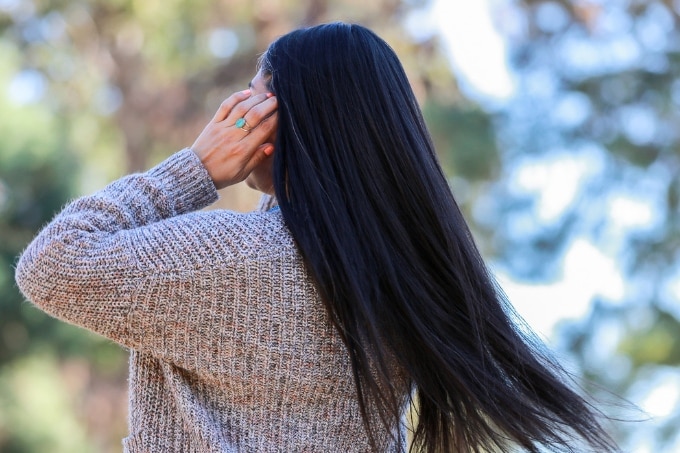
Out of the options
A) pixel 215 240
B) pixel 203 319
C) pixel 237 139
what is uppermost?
pixel 237 139

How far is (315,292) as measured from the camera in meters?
1.33

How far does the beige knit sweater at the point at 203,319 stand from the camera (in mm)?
1281

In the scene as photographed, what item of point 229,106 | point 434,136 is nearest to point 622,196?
point 434,136

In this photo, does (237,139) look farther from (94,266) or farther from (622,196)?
(622,196)

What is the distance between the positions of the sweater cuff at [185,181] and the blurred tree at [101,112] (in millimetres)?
4058

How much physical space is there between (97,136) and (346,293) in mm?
7278

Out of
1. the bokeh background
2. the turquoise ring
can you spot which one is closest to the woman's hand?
the turquoise ring

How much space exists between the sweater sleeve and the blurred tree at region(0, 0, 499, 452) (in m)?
4.11

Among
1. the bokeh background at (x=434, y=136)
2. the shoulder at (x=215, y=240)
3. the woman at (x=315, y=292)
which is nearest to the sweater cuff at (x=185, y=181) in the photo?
the woman at (x=315, y=292)

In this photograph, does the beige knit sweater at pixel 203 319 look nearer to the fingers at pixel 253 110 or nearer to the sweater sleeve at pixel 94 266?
the sweater sleeve at pixel 94 266

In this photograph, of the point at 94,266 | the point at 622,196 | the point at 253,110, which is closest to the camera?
the point at 94,266

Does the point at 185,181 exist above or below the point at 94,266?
above

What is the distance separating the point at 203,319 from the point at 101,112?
7003 mm

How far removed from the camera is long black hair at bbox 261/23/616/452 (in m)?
1.32
